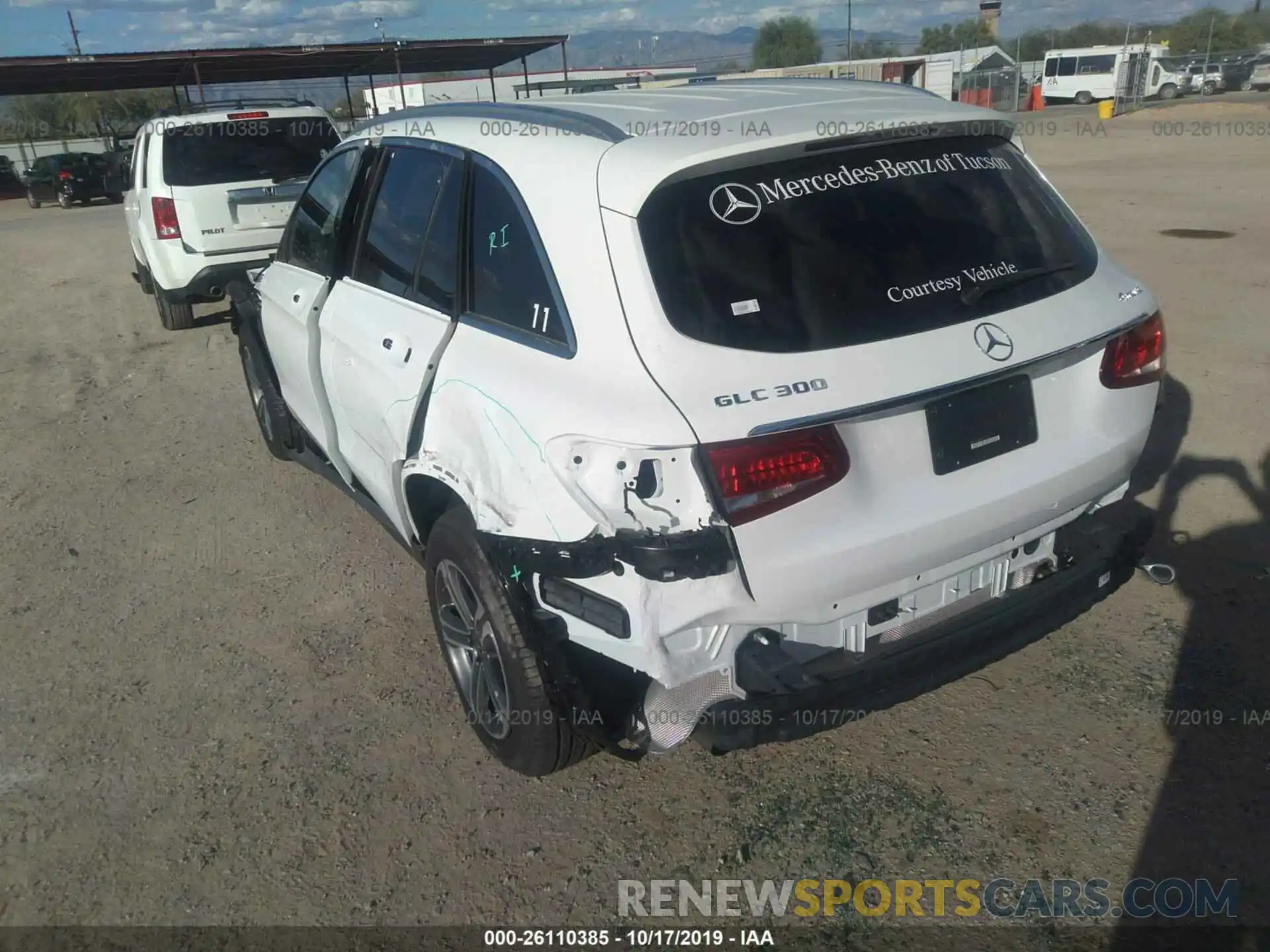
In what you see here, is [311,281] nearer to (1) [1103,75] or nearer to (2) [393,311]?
(2) [393,311]

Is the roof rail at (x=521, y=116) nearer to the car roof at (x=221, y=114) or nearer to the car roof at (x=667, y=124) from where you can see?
the car roof at (x=667, y=124)

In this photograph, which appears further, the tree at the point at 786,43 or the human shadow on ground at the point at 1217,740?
the tree at the point at 786,43

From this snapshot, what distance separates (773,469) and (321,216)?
2908 mm

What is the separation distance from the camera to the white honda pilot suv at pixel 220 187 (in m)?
8.84

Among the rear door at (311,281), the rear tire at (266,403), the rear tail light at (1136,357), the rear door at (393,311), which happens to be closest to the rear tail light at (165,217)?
the rear tire at (266,403)

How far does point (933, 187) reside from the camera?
2750 millimetres

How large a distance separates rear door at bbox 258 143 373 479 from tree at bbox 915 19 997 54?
60774mm

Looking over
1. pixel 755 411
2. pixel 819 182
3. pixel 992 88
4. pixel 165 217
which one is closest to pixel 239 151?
pixel 165 217

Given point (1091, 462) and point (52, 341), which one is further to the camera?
point (52, 341)

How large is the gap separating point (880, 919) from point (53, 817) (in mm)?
2558

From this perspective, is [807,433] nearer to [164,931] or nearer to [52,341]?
[164,931]

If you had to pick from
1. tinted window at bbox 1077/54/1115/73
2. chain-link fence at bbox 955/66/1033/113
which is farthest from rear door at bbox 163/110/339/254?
tinted window at bbox 1077/54/1115/73

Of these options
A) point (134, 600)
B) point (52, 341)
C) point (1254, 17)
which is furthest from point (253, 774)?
point (1254, 17)

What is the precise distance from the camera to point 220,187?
29.0 ft
